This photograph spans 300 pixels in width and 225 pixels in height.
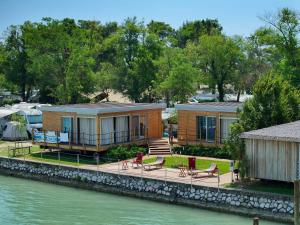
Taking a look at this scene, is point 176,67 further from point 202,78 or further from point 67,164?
point 67,164

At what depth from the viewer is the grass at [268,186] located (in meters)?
27.0

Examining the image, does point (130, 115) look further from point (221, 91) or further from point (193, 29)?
point (193, 29)

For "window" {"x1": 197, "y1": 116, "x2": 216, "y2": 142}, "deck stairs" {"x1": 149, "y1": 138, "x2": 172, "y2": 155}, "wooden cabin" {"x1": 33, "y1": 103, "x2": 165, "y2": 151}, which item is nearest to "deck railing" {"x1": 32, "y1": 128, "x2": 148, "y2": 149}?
"wooden cabin" {"x1": 33, "y1": 103, "x2": 165, "y2": 151}

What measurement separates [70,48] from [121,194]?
3882 centimetres

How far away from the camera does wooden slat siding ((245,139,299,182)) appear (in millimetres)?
26719

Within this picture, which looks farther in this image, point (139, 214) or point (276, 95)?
point (276, 95)

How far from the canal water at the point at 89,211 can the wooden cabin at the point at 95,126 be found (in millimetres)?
5815

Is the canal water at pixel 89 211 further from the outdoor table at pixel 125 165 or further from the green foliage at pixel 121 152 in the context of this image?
the green foliage at pixel 121 152

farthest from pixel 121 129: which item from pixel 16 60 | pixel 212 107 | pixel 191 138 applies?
pixel 16 60

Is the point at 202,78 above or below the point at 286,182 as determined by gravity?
above

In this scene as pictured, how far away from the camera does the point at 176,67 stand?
5797 centimetres

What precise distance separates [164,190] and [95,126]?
9718mm

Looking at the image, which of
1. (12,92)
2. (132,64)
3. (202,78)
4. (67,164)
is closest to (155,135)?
(67,164)

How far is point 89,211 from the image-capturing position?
92.9ft
